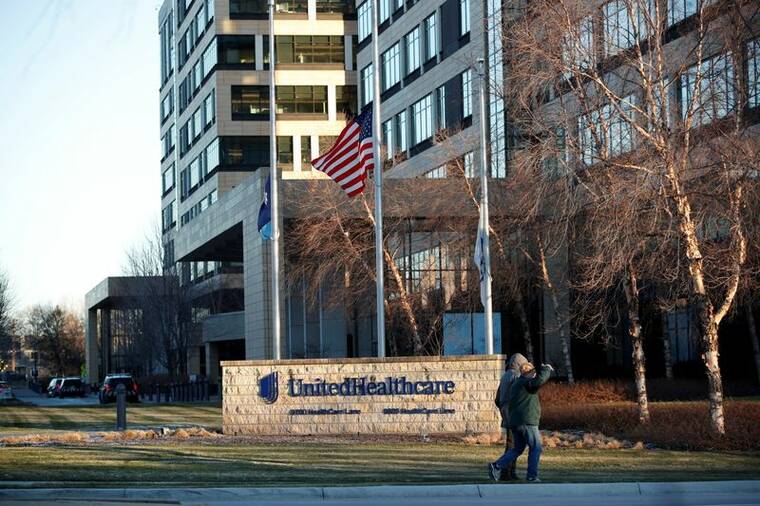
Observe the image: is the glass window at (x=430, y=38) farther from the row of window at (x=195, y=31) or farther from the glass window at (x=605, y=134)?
the row of window at (x=195, y=31)

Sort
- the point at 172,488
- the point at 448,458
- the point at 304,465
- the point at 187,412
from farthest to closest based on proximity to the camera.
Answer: the point at 187,412 → the point at 448,458 → the point at 304,465 → the point at 172,488

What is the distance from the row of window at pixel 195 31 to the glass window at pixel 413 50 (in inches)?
1140

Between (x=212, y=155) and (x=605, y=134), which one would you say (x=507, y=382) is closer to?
(x=605, y=134)

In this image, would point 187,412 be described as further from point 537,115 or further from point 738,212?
point 738,212

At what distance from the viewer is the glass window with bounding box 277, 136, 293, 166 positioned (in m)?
87.2

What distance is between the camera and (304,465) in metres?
21.4

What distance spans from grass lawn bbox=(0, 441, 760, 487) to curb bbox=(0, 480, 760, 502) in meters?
0.78

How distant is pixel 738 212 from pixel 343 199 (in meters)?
20.8

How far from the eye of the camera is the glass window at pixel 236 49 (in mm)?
86438

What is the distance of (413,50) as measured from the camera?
6184 cm

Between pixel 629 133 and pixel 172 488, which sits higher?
pixel 629 133

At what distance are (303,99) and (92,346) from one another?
42.4 m

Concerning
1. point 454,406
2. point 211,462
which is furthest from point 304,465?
point 454,406

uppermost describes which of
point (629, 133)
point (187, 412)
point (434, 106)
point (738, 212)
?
point (434, 106)
